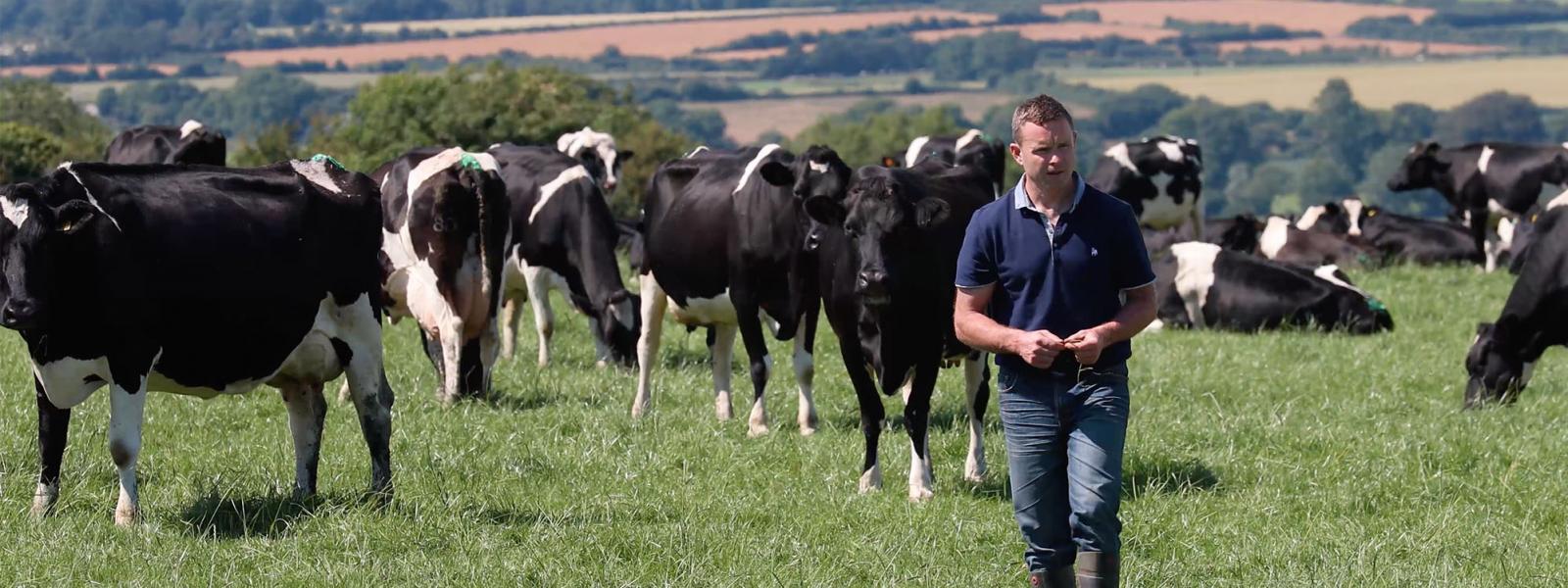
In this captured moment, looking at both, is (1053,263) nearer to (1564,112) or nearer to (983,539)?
(983,539)

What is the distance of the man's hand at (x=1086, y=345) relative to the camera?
22.3 ft

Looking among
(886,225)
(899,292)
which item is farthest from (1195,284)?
(886,225)

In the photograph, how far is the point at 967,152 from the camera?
2067 centimetres

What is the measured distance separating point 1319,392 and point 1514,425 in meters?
1.82

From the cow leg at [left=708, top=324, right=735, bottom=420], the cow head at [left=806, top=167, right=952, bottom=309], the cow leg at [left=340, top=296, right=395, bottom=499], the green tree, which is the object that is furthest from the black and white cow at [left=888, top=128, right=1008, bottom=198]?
the green tree

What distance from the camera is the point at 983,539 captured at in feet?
29.0

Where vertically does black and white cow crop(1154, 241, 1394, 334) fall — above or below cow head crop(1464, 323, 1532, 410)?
below

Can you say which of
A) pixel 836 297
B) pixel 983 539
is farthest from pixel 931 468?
pixel 983 539

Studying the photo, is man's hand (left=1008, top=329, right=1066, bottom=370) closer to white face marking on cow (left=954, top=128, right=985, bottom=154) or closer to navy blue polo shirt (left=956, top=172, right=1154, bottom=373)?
navy blue polo shirt (left=956, top=172, right=1154, bottom=373)

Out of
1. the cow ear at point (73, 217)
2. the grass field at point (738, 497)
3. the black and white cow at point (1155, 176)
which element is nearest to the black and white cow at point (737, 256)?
the grass field at point (738, 497)

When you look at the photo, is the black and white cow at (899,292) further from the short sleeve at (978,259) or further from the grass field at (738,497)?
the short sleeve at (978,259)

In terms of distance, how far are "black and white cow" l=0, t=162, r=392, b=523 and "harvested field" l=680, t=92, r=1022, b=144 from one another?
420 feet

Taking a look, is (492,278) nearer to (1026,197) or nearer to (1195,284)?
(1026,197)

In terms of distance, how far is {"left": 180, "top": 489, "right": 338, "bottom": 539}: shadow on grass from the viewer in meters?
8.57
